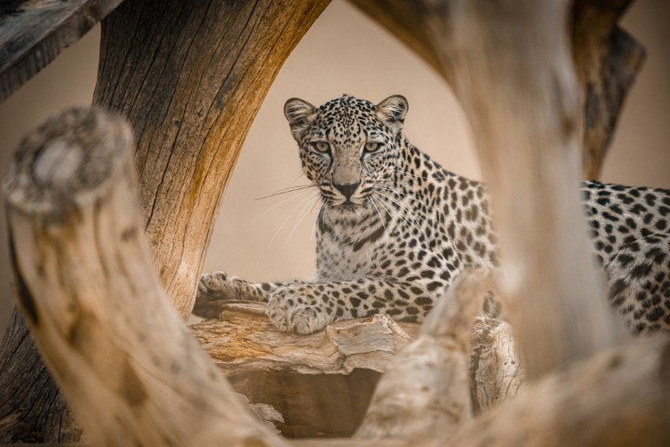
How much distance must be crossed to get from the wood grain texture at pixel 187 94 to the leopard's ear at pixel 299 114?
825mm

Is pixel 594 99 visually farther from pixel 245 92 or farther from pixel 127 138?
pixel 127 138

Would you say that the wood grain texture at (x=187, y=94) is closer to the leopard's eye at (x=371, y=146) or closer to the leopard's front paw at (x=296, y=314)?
the leopard's front paw at (x=296, y=314)

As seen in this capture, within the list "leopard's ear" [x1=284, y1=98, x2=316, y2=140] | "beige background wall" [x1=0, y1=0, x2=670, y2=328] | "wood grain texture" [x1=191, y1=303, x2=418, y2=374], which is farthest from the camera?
"beige background wall" [x1=0, y1=0, x2=670, y2=328]

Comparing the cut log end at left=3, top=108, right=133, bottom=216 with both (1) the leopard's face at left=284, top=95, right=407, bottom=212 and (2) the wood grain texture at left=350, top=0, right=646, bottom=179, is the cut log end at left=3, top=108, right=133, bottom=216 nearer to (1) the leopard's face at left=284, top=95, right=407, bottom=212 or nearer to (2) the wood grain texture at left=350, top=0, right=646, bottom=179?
(1) the leopard's face at left=284, top=95, right=407, bottom=212

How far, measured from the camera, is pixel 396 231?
421 cm

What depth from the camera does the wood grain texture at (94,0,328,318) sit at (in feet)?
10.7

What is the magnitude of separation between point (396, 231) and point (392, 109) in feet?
2.34

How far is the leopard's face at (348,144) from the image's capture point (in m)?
4.00

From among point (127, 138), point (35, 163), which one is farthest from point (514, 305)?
point (35, 163)

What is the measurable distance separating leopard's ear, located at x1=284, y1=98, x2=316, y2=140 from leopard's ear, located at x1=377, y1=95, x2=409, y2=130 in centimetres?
39

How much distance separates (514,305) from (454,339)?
456mm

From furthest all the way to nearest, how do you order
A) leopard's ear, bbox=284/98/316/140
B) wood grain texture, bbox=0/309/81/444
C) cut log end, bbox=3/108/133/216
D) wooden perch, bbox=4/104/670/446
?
leopard's ear, bbox=284/98/316/140 → wood grain texture, bbox=0/309/81/444 → cut log end, bbox=3/108/133/216 → wooden perch, bbox=4/104/670/446

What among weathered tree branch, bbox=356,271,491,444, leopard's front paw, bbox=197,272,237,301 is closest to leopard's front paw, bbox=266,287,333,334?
leopard's front paw, bbox=197,272,237,301

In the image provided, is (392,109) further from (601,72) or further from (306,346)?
(601,72)
